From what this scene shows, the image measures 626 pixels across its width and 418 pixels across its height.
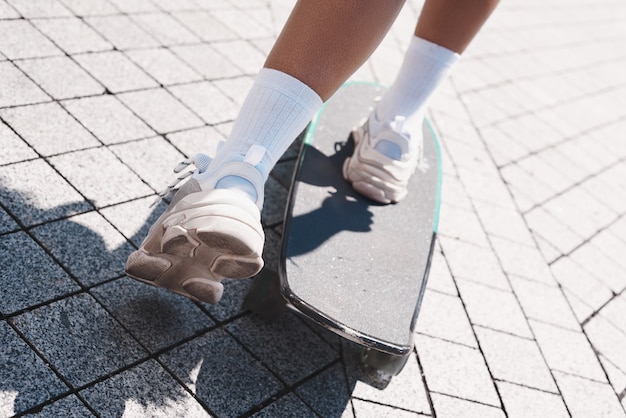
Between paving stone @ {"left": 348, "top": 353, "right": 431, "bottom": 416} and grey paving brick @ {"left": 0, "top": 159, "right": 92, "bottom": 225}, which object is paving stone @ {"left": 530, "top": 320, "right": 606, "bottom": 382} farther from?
grey paving brick @ {"left": 0, "top": 159, "right": 92, "bottom": 225}

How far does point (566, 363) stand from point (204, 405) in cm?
138

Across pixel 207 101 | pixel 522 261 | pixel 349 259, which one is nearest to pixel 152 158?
pixel 207 101

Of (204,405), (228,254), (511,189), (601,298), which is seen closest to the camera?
(228,254)

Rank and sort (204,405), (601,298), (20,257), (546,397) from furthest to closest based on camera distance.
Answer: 1. (601,298)
2. (546,397)
3. (20,257)
4. (204,405)

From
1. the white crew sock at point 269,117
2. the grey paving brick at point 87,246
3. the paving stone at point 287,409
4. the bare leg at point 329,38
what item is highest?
the bare leg at point 329,38

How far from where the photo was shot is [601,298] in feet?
9.76

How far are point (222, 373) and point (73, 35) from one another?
5.68ft

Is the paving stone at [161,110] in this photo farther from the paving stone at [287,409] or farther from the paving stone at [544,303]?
the paving stone at [544,303]

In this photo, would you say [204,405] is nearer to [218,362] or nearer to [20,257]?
[218,362]

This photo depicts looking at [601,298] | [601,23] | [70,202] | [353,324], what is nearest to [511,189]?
[601,298]

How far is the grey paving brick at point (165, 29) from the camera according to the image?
3.21 m

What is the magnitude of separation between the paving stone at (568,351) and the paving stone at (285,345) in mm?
867

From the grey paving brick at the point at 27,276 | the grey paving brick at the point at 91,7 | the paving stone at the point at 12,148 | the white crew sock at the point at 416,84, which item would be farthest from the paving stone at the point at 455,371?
the grey paving brick at the point at 91,7

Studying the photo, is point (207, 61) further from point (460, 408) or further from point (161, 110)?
point (460, 408)
